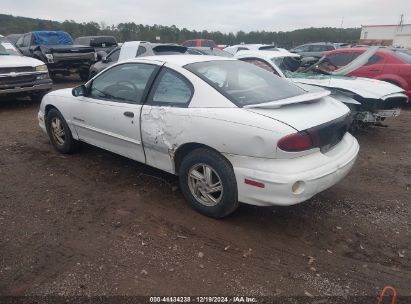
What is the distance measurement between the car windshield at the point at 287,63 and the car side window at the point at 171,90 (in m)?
3.87

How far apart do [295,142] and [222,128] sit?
63 cm

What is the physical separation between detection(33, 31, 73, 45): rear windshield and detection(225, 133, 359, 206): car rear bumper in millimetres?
12453

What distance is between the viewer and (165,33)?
4344 centimetres

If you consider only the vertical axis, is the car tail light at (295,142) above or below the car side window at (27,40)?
below

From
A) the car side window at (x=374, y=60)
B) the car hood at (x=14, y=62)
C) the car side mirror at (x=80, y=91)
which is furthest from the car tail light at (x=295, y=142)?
the car hood at (x=14, y=62)

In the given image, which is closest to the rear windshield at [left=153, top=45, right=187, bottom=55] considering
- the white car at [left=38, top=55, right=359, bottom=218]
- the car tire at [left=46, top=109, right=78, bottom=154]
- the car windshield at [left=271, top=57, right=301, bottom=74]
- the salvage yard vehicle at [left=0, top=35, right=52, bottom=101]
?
the salvage yard vehicle at [left=0, top=35, right=52, bottom=101]

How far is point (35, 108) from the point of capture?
352 inches

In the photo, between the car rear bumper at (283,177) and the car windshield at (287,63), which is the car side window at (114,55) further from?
the car rear bumper at (283,177)

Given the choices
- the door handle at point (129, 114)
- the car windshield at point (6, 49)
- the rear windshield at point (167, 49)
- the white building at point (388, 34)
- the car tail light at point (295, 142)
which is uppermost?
the white building at point (388, 34)

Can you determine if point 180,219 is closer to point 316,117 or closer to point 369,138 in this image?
point 316,117

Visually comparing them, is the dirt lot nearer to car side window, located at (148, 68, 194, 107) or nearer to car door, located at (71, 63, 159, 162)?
car door, located at (71, 63, 159, 162)

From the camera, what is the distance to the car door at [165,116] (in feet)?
11.3

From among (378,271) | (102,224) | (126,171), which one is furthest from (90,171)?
(378,271)

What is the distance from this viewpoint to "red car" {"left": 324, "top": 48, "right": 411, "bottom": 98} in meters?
8.24
